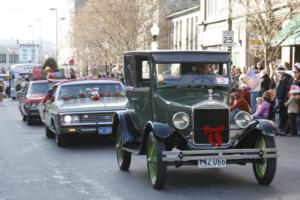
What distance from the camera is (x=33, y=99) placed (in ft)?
73.7

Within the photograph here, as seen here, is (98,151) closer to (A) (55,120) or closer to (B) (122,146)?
(A) (55,120)

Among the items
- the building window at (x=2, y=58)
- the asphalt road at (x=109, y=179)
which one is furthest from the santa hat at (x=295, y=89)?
the building window at (x=2, y=58)

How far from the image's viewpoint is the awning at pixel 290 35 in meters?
24.7

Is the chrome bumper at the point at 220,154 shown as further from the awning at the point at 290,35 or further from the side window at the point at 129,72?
the awning at the point at 290,35

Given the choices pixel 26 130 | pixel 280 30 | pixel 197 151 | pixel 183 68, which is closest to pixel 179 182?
pixel 197 151

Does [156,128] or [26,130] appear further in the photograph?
[26,130]

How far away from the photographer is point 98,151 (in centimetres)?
1398

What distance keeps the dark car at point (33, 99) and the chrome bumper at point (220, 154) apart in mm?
13656

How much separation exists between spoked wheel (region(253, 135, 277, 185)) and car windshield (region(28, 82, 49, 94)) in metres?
15.0

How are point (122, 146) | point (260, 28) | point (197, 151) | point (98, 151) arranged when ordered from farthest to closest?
point (260, 28)
point (98, 151)
point (122, 146)
point (197, 151)

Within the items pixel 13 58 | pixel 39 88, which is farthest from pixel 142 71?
pixel 13 58

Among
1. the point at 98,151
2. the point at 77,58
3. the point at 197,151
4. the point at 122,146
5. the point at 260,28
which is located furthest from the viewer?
the point at 77,58

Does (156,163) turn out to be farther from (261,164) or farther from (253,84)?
(253,84)

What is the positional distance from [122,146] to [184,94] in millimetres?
1602
